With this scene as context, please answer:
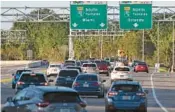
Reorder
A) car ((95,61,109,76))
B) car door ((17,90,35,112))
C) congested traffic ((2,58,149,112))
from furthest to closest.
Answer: car ((95,61,109,76)) < car door ((17,90,35,112)) < congested traffic ((2,58,149,112))

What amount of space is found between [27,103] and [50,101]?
2.70 feet

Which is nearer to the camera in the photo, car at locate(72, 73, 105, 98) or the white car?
car at locate(72, 73, 105, 98)

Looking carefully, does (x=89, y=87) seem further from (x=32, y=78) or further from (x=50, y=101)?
(x=50, y=101)

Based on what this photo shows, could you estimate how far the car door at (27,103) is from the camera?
16.8 metres

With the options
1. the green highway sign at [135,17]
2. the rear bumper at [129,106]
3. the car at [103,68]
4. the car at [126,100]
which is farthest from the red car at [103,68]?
the rear bumper at [129,106]

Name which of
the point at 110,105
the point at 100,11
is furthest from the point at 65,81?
the point at 100,11

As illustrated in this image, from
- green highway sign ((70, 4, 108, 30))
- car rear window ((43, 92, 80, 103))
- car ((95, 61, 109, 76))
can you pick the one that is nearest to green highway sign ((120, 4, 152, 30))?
green highway sign ((70, 4, 108, 30))

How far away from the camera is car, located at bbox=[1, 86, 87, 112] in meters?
16.3

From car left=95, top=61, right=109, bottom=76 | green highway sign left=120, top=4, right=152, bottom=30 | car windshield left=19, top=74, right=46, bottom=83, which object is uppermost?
green highway sign left=120, top=4, right=152, bottom=30

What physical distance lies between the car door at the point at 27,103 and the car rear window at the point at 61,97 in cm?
49

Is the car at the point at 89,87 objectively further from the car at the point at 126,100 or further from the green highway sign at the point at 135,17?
the green highway sign at the point at 135,17

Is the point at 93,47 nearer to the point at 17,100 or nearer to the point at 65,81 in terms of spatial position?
the point at 65,81

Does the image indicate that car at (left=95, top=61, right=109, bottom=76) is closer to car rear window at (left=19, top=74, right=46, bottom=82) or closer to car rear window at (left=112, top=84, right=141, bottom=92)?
car rear window at (left=19, top=74, right=46, bottom=82)

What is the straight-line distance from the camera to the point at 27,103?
55.8 ft
